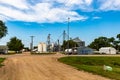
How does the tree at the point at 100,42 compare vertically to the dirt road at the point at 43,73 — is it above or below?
above

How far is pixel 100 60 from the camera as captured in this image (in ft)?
162

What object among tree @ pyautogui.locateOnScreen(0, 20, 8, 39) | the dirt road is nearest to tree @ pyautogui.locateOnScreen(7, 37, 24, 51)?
tree @ pyautogui.locateOnScreen(0, 20, 8, 39)

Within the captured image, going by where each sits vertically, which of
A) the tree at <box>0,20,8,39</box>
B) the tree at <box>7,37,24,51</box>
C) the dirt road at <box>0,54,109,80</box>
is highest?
the tree at <box>0,20,8,39</box>

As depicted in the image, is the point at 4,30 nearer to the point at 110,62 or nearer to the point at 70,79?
the point at 110,62

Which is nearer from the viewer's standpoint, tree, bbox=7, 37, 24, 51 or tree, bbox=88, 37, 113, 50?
tree, bbox=7, 37, 24, 51

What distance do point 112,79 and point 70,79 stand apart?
10.2ft

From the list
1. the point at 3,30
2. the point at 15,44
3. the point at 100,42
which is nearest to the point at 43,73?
the point at 3,30

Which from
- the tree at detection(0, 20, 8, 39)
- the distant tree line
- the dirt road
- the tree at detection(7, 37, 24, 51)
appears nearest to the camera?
the dirt road

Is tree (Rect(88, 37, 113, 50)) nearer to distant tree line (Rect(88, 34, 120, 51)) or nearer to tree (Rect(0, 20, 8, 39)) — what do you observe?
distant tree line (Rect(88, 34, 120, 51))

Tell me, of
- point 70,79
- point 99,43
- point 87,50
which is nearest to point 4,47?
point 87,50

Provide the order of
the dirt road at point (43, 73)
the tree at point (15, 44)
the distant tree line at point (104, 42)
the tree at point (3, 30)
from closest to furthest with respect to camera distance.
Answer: the dirt road at point (43, 73)
the tree at point (3, 30)
the tree at point (15, 44)
the distant tree line at point (104, 42)

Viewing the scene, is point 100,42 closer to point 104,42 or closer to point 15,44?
point 104,42

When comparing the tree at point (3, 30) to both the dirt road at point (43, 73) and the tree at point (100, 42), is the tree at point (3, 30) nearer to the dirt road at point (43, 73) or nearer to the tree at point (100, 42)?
the dirt road at point (43, 73)

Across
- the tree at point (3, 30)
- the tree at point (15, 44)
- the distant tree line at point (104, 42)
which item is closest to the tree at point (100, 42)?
the distant tree line at point (104, 42)
